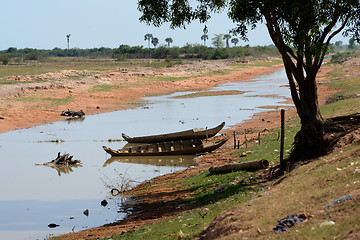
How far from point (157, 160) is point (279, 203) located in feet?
45.6

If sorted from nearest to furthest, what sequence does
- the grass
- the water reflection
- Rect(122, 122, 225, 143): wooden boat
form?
the grass → the water reflection → Rect(122, 122, 225, 143): wooden boat

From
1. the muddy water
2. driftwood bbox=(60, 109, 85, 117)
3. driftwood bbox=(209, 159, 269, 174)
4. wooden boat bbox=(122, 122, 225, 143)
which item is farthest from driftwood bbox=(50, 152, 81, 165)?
driftwood bbox=(60, 109, 85, 117)

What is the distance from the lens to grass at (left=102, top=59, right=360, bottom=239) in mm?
7266

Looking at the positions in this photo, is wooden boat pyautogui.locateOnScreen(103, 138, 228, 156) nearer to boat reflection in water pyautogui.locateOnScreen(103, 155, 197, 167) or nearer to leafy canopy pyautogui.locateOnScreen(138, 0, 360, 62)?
boat reflection in water pyautogui.locateOnScreen(103, 155, 197, 167)

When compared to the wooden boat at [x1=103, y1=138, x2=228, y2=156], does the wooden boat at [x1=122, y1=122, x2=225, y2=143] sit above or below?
above

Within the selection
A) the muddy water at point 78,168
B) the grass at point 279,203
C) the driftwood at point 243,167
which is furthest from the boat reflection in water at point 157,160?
the grass at point 279,203

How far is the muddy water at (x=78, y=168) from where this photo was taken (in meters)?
14.6

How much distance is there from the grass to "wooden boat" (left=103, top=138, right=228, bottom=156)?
21.9 ft

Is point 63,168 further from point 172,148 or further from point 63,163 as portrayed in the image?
point 172,148

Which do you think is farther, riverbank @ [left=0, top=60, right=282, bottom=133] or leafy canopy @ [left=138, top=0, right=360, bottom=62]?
riverbank @ [left=0, top=60, right=282, bottom=133]

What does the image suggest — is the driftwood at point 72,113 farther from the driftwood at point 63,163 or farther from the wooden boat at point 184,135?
the driftwood at point 63,163

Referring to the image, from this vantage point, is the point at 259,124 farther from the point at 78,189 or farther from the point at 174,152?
the point at 78,189

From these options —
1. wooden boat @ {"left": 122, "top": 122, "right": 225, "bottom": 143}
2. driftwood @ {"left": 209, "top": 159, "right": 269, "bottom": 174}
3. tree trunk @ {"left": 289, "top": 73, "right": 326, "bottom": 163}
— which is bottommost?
wooden boat @ {"left": 122, "top": 122, "right": 225, "bottom": 143}

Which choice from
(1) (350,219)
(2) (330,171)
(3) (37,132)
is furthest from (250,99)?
(1) (350,219)
